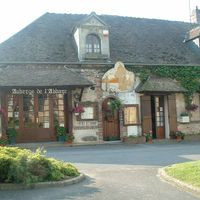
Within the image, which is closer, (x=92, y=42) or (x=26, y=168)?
(x=26, y=168)

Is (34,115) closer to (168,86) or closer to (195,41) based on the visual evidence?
(168,86)

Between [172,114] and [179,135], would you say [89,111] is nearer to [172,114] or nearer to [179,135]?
[172,114]

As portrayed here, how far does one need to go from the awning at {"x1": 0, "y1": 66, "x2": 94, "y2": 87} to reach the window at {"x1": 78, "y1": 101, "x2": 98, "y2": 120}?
4.58ft

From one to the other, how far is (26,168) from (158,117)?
15621mm

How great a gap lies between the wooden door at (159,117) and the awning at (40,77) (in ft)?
16.2

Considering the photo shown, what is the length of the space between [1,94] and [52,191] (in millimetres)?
12469

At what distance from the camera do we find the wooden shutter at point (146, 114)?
917 inches

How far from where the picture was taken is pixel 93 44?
2314 cm

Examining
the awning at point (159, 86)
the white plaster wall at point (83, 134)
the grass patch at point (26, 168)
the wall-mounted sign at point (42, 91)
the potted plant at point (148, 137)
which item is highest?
the awning at point (159, 86)

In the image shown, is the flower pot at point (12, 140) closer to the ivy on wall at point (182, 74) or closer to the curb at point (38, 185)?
the ivy on wall at point (182, 74)

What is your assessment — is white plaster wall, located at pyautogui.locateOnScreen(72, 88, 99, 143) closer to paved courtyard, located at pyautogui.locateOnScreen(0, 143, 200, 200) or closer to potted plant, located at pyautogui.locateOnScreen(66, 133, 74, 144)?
potted plant, located at pyautogui.locateOnScreen(66, 133, 74, 144)

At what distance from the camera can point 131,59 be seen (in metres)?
23.3

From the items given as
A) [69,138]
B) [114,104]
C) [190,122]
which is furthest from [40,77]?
[190,122]

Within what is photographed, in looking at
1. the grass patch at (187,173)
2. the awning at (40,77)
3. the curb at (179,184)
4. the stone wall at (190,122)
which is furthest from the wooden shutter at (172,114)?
the curb at (179,184)
